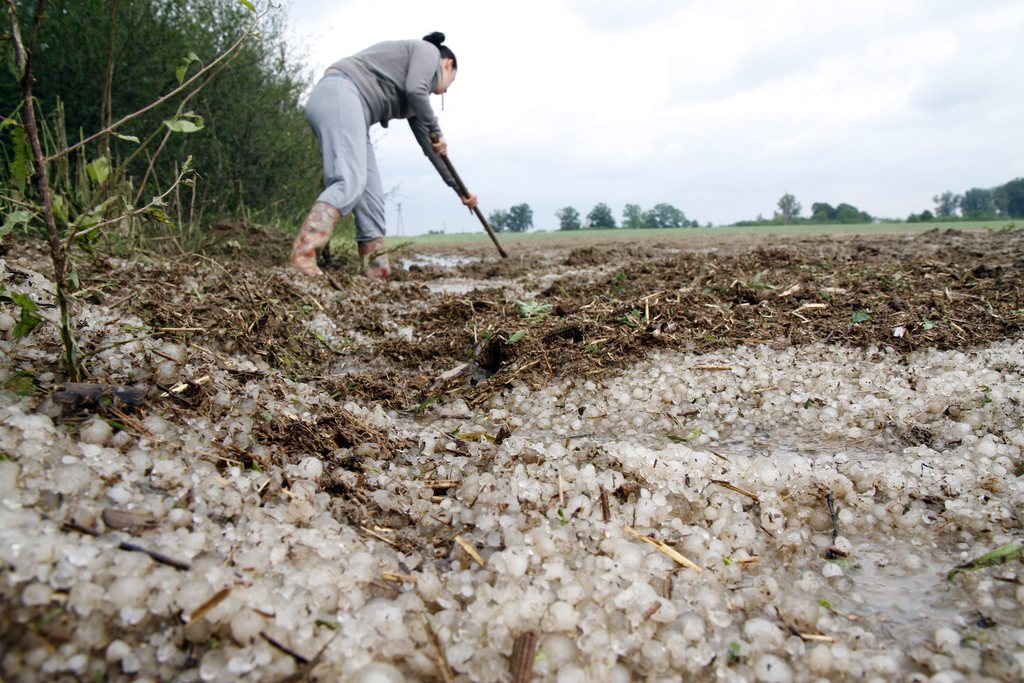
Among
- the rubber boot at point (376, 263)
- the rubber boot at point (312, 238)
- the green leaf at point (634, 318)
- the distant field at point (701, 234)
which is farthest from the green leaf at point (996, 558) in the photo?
the distant field at point (701, 234)

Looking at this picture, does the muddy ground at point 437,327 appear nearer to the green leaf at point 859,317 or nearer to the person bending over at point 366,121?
the green leaf at point 859,317

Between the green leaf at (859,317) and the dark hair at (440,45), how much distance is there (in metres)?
4.03

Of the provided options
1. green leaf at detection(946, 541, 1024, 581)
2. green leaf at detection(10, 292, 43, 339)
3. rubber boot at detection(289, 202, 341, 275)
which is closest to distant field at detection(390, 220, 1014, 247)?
rubber boot at detection(289, 202, 341, 275)

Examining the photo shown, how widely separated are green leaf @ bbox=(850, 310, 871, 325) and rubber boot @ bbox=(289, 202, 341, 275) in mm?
3190

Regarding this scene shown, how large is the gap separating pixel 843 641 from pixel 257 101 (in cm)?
785

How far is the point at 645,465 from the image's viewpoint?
1476 millimetres

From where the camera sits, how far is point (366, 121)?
5.03 metres

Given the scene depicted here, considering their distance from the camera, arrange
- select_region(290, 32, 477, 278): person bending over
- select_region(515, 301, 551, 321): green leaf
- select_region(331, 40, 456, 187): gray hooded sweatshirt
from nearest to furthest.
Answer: select_region(515, 301, 551, 321): green leaf < select_region(290, 32, 477, 278): person bending over < select_region(331, 40, 456, 187): gray hooded sweatshirt

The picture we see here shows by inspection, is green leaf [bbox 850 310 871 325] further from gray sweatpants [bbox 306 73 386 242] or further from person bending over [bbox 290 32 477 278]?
gray sweatpants [bbox 306 73 386 242]

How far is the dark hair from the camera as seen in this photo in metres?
5.22

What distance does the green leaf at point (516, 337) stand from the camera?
2486 mm

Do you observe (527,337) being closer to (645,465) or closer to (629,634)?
(645,465)

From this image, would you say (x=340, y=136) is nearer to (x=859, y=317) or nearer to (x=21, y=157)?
(x=21, y=157)

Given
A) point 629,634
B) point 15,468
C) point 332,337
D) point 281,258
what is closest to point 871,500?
point 629,634
